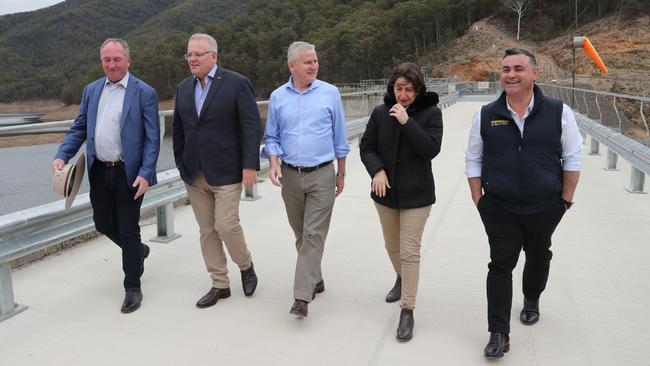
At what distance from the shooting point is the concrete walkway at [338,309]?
306 centimetres

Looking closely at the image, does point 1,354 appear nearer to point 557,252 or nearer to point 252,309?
point 252,309

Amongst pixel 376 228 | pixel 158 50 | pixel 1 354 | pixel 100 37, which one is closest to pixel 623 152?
pixel 376 228

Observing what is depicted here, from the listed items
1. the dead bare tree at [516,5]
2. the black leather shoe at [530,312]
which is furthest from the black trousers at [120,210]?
the dead bare tree at [516,5]

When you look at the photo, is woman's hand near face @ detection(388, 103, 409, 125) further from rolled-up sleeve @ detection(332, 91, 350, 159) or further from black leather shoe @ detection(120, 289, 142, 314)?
black leather shoe @ detection(120, 289, 142, 314)

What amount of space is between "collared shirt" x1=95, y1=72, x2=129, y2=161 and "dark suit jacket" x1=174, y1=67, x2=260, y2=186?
0.40 metres

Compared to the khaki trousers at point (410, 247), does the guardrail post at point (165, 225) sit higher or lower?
lower

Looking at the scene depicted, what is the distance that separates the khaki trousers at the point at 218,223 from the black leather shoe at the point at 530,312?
6.34ft

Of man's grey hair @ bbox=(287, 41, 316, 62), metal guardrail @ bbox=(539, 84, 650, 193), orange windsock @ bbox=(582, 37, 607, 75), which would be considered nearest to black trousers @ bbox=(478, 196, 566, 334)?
man's grey hair @ bbox=(287, 41, 316, 62)

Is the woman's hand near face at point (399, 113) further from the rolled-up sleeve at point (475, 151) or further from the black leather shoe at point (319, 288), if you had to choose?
the black leather shoe at point (319, 288)

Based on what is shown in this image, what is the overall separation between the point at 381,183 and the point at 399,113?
0.45 meters

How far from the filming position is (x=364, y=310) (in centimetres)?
368

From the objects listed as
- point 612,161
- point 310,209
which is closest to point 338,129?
point 310,209

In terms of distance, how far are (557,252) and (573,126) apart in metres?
2.28

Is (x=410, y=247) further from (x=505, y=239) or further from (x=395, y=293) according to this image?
(x=395, y=293)
